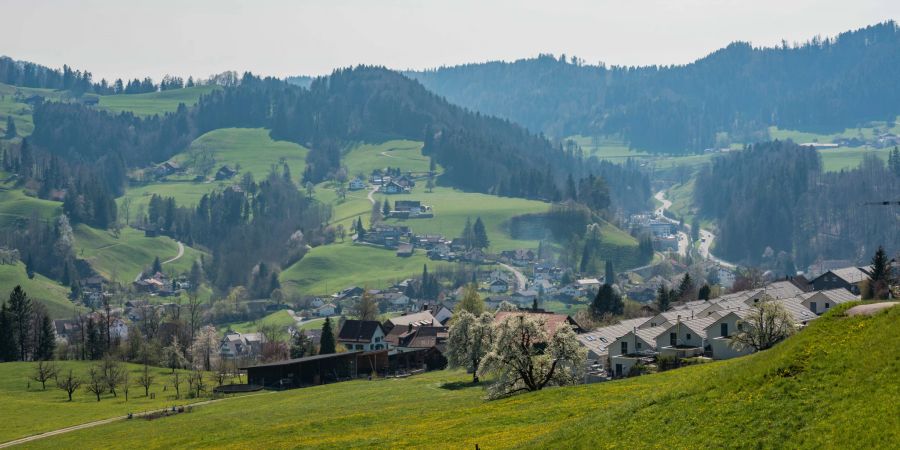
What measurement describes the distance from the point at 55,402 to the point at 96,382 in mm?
6537

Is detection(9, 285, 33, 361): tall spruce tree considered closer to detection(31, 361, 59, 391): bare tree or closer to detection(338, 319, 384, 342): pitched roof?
detection(31, 361, 59, 391): bare tree

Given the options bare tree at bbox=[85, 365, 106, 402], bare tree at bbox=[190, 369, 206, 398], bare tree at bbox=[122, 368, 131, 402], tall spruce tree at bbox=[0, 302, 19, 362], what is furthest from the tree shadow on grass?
tall spruce tree at bbox=[0, 302, 19, 362]

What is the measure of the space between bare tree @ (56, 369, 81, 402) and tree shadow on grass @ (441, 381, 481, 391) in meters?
37.1

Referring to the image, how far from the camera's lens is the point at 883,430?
28.6 m

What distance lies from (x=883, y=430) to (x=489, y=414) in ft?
88.1

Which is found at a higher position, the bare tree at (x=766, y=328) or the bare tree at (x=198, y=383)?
the bare tree at (x=766, y=328)

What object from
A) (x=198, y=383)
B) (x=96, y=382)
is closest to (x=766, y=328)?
(x=198, y=383)

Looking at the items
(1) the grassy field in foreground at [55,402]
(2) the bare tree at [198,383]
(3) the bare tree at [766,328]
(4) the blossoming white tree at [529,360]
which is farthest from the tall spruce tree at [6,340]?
(3) the bare tree at [766,328]

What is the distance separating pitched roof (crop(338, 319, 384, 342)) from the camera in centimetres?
13900

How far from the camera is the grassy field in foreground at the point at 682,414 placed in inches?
1238

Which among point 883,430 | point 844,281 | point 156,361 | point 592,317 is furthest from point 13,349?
point 883,430

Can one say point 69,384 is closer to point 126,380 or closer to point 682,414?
point 126,380

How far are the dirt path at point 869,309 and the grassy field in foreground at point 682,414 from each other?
50 centimetres

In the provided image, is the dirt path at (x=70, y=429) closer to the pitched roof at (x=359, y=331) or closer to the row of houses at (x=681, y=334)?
the row of houses at (x=681, y=334)
